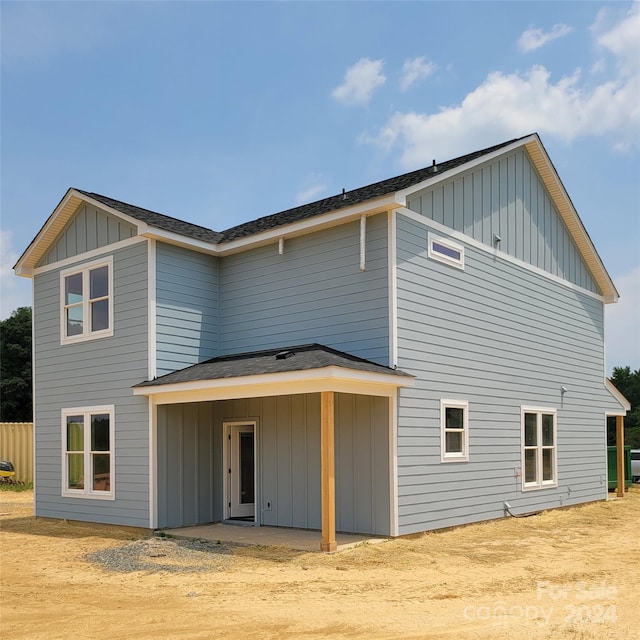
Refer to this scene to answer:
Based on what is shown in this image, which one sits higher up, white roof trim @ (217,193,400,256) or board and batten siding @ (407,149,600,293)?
board and batten siding @ (407,149,600,293)

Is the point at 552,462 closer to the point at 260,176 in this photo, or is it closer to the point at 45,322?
the point at 260,176

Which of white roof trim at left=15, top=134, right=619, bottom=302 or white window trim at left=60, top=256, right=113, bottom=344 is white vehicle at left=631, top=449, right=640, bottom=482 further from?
white window trim at left=60, top=256, right=113, bottom=344

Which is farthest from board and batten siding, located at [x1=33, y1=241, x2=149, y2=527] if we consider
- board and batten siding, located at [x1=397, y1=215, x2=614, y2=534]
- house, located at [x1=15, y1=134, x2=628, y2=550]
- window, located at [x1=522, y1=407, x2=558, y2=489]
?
window, located at [x1=522, y1=407, x2=558, y2=489]

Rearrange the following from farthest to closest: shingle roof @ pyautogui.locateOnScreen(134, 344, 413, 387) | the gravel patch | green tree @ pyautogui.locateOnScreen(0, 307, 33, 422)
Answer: green tree @ pyautogui.locateOnScreen(0, 307, 33, 422) < shingle roof @ pyautogui.locateOnScreen(134, 344, 413, 387) < the gravel patch

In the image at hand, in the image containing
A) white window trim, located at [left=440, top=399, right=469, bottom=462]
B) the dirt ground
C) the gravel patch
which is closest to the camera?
the dirt ground

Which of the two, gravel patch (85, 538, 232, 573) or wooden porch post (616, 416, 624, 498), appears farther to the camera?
wooden porch post (616, 416, 624, 498)

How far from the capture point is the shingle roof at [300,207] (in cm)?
1388

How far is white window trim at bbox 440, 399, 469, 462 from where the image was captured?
13195 mm

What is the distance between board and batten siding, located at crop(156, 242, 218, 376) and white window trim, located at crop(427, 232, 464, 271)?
4.68 meters

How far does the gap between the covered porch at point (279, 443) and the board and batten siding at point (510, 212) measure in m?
3.67

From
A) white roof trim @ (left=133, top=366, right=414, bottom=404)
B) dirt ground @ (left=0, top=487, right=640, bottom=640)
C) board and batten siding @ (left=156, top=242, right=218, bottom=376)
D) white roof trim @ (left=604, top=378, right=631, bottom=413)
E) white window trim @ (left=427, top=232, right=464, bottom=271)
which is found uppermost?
white window trim @ (left=427, top=232, right=464, bottom=271)

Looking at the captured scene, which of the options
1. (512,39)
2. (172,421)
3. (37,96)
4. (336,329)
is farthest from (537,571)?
(37,96)

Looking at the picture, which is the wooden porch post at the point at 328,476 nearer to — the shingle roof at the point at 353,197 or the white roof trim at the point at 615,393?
the shingle roof at the point at 353,197

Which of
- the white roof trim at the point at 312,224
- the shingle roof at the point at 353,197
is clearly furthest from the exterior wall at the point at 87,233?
the shingle roof at the point at 353,197
